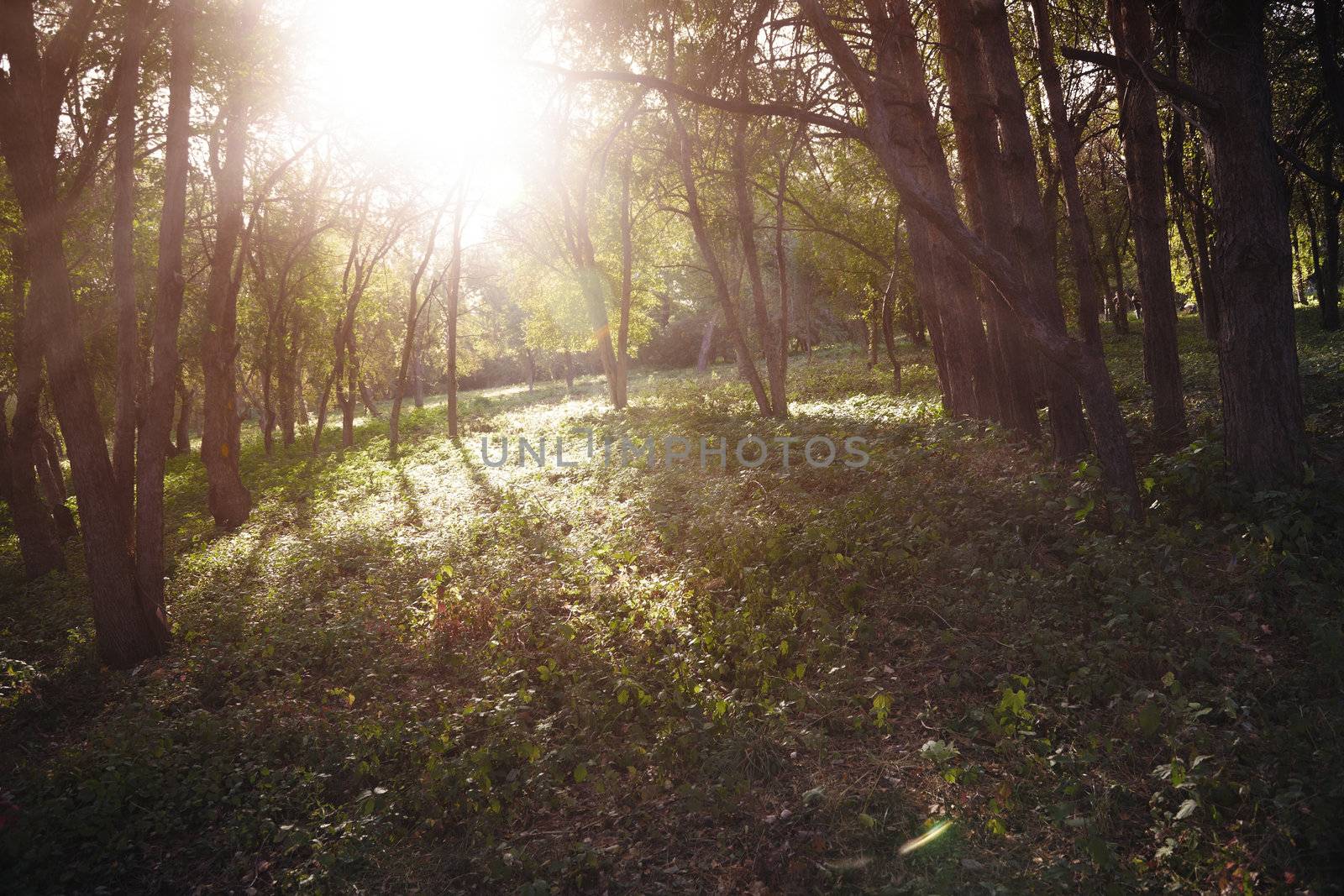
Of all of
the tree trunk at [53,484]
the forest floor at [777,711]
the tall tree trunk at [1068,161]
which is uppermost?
the tall tree trunk at [1068,161]

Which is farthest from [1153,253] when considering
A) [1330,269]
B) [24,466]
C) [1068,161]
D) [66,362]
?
[24,466]

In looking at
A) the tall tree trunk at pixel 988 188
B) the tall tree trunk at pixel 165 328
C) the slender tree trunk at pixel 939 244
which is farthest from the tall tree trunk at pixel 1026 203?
the tall tree trunk at pixel 165 328

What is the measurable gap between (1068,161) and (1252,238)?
407 centimetres

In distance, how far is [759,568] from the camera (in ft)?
26.5

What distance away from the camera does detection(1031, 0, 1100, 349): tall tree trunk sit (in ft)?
28.5

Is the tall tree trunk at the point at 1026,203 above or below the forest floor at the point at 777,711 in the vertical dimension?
above

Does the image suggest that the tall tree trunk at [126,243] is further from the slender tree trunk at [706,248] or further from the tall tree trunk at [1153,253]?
the tall tree trunk at [1153,253]

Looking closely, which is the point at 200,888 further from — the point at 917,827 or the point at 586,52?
the point at 586,52

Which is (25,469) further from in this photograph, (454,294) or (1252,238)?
(1252,238)

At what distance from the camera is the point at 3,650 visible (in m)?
9.50

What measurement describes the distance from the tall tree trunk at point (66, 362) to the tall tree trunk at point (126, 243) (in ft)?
0.84

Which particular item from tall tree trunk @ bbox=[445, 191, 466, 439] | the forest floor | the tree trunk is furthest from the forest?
tall tree trunk @ bbox=[445, 191, 466, 439]

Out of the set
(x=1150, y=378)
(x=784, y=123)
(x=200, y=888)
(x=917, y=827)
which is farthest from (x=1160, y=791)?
(x=784, y=123)

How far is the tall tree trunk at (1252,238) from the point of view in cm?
673
